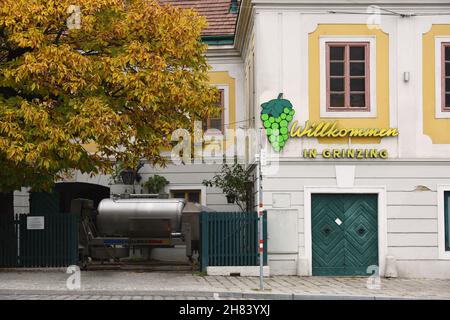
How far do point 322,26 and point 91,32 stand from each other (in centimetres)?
604

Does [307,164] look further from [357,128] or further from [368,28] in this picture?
[368,28]

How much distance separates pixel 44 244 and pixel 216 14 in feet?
37.2

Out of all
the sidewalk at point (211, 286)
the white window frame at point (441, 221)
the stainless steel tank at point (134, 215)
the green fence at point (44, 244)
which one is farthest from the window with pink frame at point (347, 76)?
the green fence at point (44, 244)

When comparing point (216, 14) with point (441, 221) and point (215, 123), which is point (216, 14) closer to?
point (215, 123)

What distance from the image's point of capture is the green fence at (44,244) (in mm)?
23344

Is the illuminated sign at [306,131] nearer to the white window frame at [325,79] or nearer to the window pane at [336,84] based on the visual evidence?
the white window frame at [325,79]

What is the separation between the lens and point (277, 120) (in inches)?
888

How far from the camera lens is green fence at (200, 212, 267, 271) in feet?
73.3

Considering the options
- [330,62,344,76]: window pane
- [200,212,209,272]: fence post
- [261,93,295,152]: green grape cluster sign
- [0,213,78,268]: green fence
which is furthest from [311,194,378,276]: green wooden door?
A: [0,213,78,268]: green fence

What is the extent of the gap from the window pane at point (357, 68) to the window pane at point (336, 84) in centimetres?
35

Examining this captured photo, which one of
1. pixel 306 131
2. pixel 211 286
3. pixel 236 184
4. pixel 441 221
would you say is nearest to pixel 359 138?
pixel 306 131

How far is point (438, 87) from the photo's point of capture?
75.0 feet

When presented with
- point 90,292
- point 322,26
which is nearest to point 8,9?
point 90,292

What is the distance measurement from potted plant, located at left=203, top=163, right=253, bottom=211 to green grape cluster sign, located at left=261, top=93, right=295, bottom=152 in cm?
364
